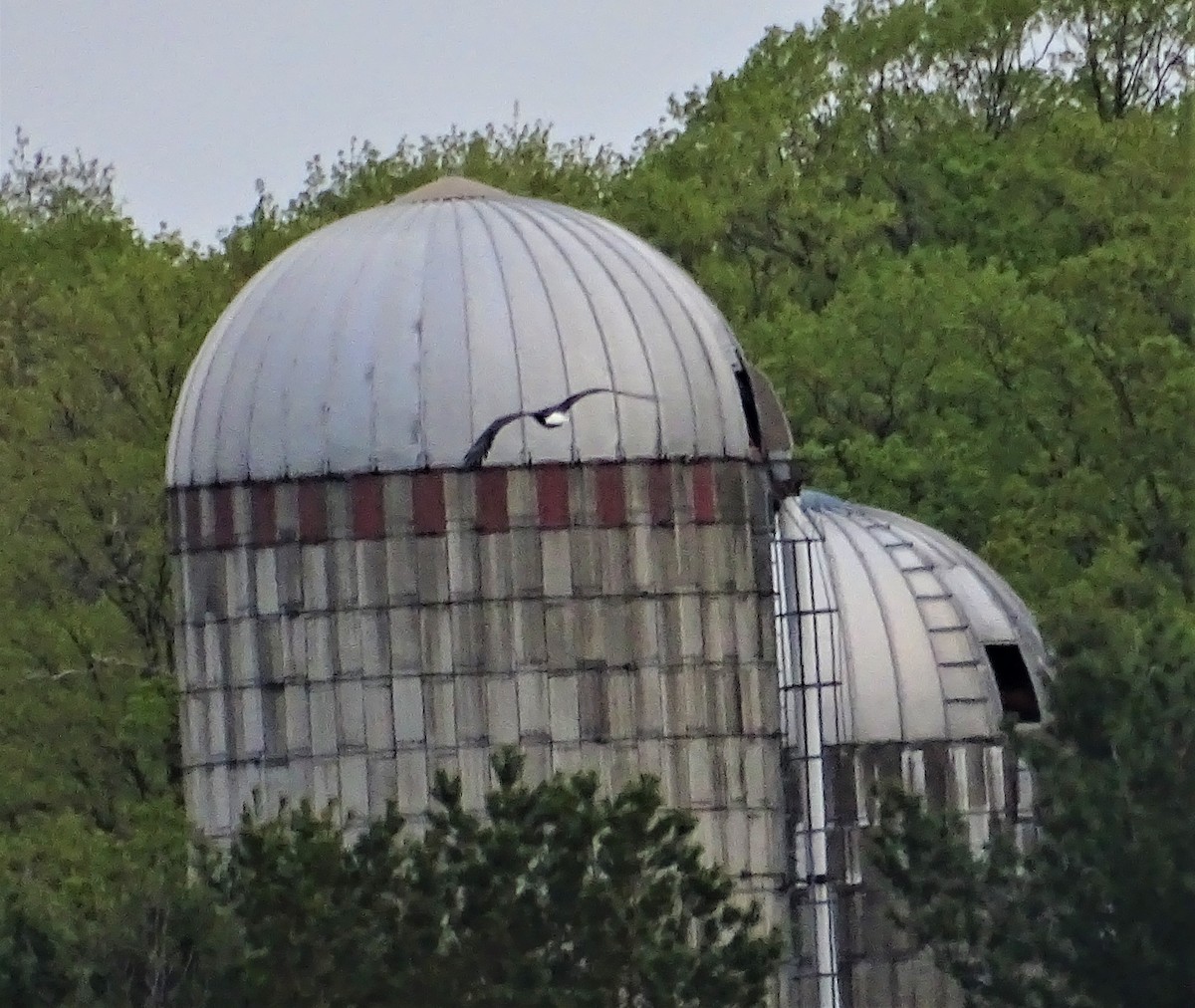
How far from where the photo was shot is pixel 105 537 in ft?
146

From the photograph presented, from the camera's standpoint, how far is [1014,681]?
35.1 metres

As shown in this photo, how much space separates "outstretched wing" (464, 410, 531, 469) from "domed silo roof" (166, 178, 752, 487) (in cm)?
5

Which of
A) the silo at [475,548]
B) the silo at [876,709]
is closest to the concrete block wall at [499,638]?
the silo at [475,548]

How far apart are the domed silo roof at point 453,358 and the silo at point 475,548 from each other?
2 cm

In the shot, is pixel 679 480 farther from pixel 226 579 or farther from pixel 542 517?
pixel 226 579

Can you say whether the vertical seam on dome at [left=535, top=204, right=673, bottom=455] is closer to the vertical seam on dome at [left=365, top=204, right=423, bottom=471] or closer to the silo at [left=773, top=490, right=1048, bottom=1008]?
the vertical seam on dome at [left=365, top=204, right=423, bottom=471]

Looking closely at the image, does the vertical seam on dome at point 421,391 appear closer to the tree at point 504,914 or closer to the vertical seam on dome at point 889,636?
the tree at point 504,914

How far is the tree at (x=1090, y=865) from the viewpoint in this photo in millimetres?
27406

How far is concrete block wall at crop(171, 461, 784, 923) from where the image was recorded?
3056cm

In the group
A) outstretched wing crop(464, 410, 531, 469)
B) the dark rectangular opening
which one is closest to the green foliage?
outstretched wing crop(464, 410, 531, 469)

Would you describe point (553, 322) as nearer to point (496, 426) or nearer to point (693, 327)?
point (496, 426)

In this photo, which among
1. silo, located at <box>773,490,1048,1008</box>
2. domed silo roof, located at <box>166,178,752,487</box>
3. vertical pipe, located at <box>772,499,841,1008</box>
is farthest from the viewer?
silo, located at <box>773,490,1048,1008</box>

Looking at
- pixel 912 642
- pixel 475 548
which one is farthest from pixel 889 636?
pixel 475 548

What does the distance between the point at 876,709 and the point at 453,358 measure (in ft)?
17.5
